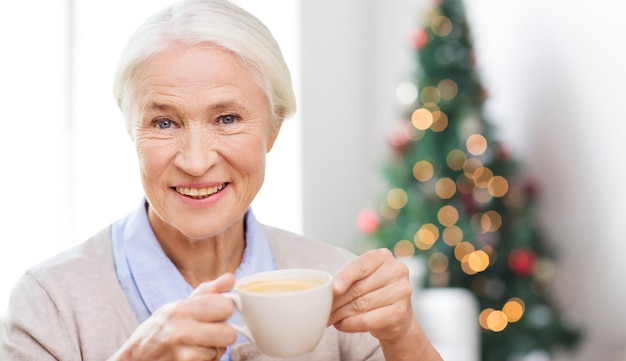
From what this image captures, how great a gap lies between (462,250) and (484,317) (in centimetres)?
40

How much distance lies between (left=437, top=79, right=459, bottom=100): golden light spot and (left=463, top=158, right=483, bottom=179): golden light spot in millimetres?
366

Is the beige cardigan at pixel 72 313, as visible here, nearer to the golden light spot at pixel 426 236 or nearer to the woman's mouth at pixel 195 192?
the woman's mouth at pixel 195 192

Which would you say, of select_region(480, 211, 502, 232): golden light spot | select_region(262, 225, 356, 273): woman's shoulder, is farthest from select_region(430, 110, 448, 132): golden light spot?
select_region(262, 225, 356, 273): woman's shoulder

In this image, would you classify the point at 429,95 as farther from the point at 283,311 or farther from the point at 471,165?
the point at 283,311

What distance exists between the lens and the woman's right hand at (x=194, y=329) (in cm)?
97

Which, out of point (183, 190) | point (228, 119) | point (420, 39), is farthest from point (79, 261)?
point (420, 39)

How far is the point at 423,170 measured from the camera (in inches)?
161

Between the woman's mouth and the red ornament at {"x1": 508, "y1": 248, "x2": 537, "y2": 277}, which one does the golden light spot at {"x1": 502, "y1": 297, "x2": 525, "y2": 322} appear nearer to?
the red ornament at {"x1": 508, "y1": 248, "x2": 537, "y2": 277}

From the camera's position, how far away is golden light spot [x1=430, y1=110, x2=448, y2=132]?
13.3ft

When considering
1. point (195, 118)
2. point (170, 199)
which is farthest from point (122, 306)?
point (195, 118)

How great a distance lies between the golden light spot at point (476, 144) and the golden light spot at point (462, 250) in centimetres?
50

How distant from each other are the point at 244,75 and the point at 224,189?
21 centimetres

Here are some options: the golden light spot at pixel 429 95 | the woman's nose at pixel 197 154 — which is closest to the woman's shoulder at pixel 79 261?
the woman's nose at pixel 197 154

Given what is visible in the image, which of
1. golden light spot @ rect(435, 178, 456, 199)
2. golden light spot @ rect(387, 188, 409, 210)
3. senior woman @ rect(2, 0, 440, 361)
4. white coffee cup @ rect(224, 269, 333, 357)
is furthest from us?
golden light spot @ rect(387, 188, 409, 210)
